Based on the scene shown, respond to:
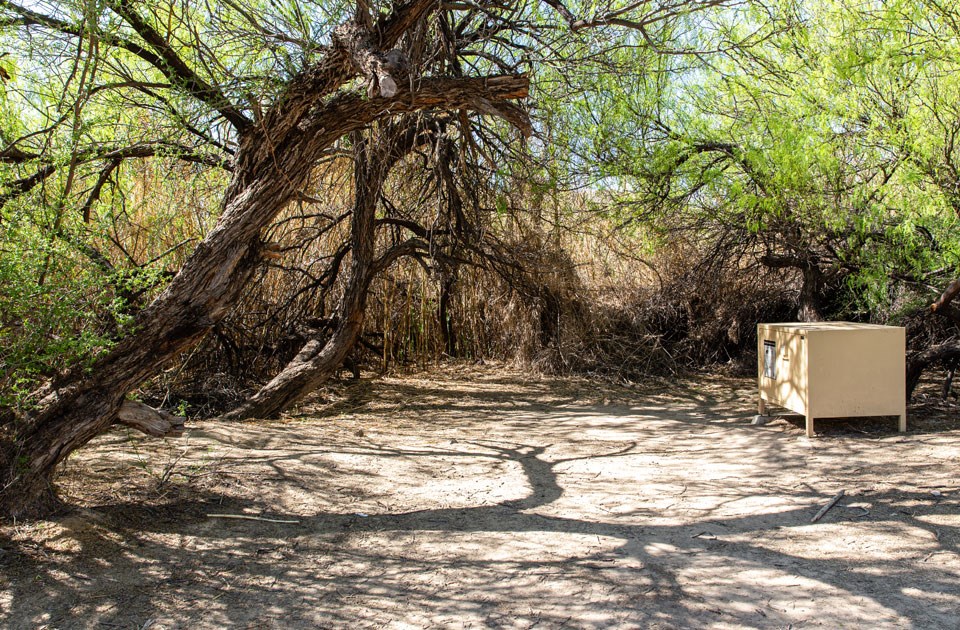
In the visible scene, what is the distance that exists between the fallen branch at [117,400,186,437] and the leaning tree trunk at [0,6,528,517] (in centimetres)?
6

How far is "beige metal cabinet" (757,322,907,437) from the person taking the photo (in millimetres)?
5559

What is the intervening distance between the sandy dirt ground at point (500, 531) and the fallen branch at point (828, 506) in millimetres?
38

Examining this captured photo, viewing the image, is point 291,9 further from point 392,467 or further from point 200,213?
point 392,467

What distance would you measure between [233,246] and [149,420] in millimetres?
1087

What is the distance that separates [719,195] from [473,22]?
108 inches

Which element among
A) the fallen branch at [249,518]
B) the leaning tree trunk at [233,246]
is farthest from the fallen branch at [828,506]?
the leaning tree trunk at [233,246]

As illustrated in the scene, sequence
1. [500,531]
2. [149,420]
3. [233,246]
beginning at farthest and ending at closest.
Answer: [233,246] → [149,420] → [500,531]

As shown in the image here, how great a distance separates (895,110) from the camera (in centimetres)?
514

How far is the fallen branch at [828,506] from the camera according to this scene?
383 centimetres

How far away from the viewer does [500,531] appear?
12.5ft

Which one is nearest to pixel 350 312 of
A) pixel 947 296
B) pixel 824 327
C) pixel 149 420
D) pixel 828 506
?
pixel 149 420

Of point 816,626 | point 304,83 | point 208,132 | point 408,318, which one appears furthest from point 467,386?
point 816,626

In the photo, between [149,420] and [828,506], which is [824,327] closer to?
[828,506]

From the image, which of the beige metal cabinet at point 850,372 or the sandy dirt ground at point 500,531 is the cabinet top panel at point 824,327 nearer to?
the beige metal cabinet at point 850,372
